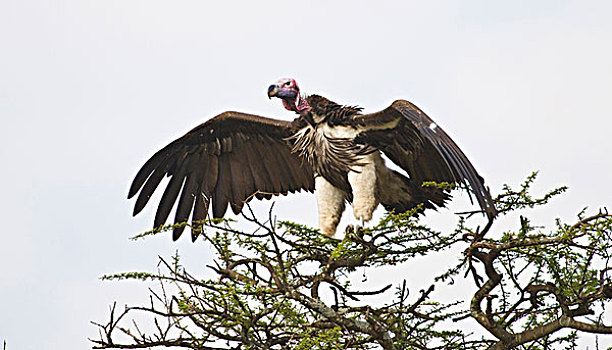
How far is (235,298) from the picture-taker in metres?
5.23

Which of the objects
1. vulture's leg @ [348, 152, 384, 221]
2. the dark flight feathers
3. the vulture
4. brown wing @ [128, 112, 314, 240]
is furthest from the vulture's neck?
brown wing @ [128, 112, 314, 240]

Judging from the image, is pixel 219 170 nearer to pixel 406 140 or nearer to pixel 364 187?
pixel 364 187

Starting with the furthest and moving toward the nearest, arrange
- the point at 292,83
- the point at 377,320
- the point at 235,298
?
1. the point at 292,83
2. the point at 377,320
3. the point at 235,298

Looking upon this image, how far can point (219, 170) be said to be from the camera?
816 centimetres

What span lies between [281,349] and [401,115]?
6.76 feet

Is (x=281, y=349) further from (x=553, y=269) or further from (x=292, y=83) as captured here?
(x=292, y=83)

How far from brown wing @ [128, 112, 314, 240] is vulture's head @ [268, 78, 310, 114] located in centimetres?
38

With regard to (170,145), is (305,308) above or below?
below

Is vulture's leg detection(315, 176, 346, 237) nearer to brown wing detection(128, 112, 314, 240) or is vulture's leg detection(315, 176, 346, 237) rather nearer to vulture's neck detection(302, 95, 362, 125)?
vulture's neck detection(302, 95, 362, 125)

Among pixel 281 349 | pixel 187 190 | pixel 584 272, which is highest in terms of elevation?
pixel 187 190

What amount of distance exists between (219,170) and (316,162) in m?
1.36

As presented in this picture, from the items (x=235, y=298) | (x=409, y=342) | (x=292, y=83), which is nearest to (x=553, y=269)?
(x=409, y=342)

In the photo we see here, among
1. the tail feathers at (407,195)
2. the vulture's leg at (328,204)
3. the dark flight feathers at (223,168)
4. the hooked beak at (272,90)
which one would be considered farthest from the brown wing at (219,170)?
the tail feathers at (407,195)

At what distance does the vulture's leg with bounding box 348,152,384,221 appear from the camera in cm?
670
